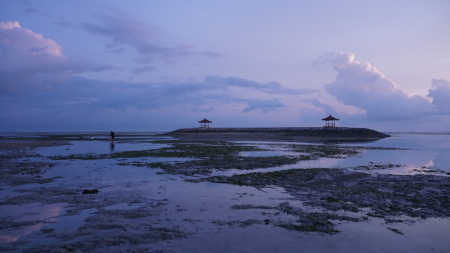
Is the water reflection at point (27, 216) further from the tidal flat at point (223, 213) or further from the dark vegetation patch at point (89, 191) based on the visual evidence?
the dark vegetation patch at point (89, 191)

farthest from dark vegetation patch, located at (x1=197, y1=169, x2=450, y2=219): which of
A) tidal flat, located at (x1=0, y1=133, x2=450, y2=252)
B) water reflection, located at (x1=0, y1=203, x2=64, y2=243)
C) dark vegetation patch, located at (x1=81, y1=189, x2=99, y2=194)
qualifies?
water reflection, located at (x1=0, y1=203, x2=64, y2=243)

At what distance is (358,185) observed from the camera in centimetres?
1528

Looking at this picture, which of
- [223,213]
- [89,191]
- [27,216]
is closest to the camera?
[27,216]

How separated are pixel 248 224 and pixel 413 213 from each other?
20.5 feet

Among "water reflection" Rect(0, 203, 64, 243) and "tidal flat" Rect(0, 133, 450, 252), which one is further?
"water reflection" Rect(0, 203, 64, 243)

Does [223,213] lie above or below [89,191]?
below

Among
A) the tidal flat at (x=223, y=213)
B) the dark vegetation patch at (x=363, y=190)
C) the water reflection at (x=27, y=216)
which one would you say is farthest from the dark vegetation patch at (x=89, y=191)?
the dark vegetation patch at (x=363, y=190)

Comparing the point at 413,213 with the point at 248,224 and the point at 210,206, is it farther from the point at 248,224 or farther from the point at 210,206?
the point at 210,206

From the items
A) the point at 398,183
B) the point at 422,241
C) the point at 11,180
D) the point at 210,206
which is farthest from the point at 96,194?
the point at 398,183

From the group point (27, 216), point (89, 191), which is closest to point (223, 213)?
point (27, 216)

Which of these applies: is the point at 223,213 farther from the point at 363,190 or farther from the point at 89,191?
the point at 363,190

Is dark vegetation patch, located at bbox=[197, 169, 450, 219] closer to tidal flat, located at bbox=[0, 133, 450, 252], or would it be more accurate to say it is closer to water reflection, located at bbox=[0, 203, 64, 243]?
tidal flat, located at bbox=[0, 133, 450, 252]

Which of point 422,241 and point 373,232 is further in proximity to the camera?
point 373,232

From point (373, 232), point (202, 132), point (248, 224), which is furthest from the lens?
point (202, 132)
